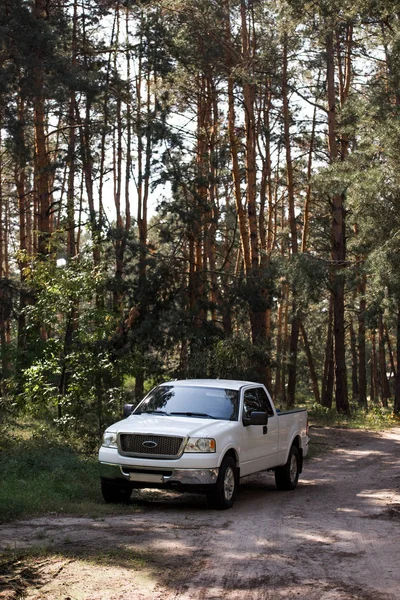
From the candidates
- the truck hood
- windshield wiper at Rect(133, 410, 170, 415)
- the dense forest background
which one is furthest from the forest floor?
the dense forest background

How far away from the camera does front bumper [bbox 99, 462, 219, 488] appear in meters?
11.3

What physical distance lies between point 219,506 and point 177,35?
20418mm

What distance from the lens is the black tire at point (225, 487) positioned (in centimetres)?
1141

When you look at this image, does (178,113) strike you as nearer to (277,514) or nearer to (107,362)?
(107,362)

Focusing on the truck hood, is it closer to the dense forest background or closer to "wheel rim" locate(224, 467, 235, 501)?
"wheel rim" locate(224, 467, 235, 501)

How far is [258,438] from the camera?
13078mm

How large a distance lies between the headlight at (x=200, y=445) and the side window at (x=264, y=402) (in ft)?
8.24

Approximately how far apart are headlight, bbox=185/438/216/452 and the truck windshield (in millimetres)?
1026

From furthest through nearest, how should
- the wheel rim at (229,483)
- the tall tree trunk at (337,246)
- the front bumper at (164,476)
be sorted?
the tall tree trunk at (337,246) < the wheel rim at (229,483) < the front bumper at (164,476)

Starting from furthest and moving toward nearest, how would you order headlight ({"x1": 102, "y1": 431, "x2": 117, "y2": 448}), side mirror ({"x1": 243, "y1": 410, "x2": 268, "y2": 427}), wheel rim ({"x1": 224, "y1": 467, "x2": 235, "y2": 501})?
side mirror ({"x1": 243, "y1": 410, "x2": 268, "y2": 427}) → headlight ({"x1": 102, "y1": 431, "x2": 117, "y2": 448}) → wheel rim ({"x1": 224, "y1": 467, "x2": 235, "y2": 501})

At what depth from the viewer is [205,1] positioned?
28.1 metres

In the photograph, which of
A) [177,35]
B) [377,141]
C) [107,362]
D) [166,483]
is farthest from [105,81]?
[166,483]

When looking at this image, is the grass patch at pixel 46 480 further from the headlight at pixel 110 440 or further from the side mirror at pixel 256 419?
the side mirror at pixel 256 419

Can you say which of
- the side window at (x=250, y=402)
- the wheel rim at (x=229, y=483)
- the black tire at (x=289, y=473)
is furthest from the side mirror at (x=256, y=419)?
the black tire at (x=289, y=473)
